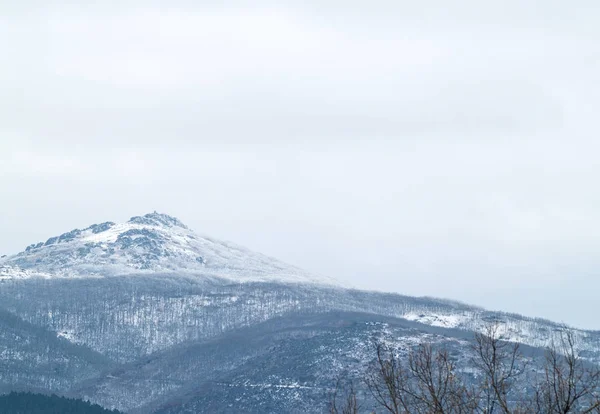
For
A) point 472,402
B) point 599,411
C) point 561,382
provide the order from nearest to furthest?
point 599,411 → point 561,382 → point 472,402

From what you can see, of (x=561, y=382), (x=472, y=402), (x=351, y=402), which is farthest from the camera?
(x=351, y=402)

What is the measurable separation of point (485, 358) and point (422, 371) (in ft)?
10.5

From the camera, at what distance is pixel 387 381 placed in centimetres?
4369

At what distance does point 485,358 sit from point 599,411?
7981mm

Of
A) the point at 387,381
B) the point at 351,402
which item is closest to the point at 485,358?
the point at 387,381

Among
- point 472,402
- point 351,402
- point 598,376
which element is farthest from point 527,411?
point 351,402

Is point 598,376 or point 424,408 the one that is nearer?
point 598,376

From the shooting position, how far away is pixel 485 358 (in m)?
46.1

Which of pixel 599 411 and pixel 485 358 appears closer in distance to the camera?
pixel 599 411

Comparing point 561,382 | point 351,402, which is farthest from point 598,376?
point 351,402

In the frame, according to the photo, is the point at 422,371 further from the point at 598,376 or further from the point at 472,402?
the point at 598,376

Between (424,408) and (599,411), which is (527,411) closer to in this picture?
(424,408)

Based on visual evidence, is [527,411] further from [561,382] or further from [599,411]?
[599,411]

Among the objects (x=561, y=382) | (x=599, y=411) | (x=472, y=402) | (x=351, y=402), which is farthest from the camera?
(x=351, y=402)
